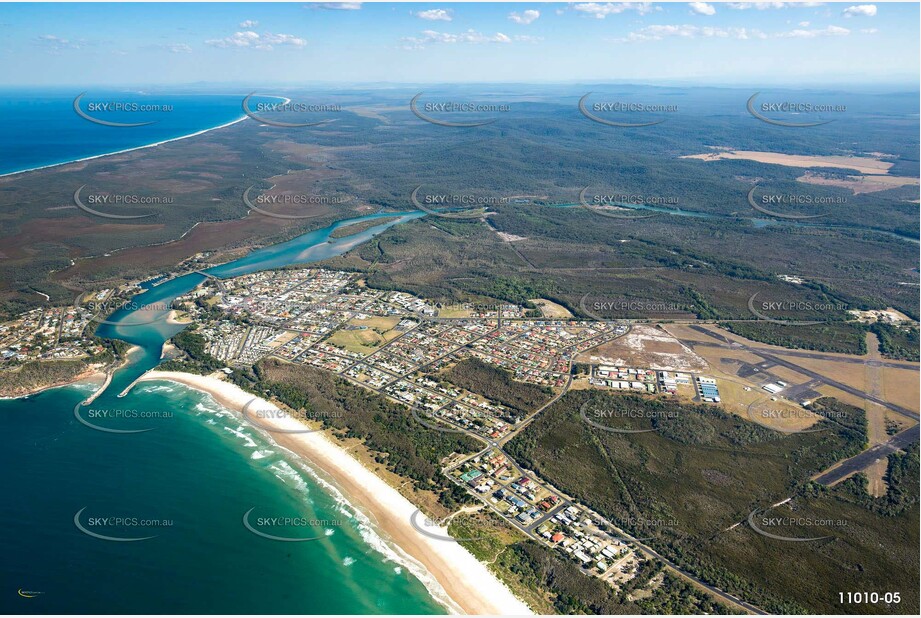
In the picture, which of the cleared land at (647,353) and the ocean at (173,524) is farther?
the cleared land at (647,353)

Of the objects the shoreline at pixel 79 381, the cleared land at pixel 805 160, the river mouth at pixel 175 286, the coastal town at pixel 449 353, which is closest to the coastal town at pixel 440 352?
the coastal town at pixel 449 353

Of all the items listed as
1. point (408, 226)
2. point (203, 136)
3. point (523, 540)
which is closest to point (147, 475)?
point (523, 540)

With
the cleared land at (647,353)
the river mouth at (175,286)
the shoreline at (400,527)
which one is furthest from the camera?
the river mouth at (175,286)

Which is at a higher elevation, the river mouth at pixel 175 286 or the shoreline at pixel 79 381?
the river mouth at pixel 175 286

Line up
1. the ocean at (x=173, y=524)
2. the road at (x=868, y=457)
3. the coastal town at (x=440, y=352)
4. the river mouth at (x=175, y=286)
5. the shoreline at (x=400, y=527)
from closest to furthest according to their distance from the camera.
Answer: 1. the ocean at (x=173, y=524)
2. the shoreline at (x=400, y=527)
3. the coastal town at (x=440, y=352)
4. the road at (x=868, y=457)
5. the river mouth at (x=175, y=286)

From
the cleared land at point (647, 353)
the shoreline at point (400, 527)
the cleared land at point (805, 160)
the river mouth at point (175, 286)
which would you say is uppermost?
the cleared land at point (805, 160)

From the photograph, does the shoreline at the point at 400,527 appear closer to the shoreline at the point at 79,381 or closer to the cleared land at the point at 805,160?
the shoreline at the point at 79,381

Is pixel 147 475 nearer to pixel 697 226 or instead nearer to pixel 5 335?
pixel 5 335
